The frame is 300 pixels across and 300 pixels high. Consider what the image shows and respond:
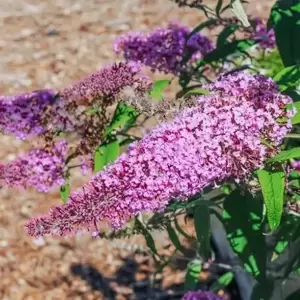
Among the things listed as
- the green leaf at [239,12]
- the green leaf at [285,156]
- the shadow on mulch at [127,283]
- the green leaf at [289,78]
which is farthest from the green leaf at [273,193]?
the shadow on mulch at [127,283]

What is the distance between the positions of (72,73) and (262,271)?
289cm

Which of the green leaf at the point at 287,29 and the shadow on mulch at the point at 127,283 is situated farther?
the shadow on mulch at the point at 127,283

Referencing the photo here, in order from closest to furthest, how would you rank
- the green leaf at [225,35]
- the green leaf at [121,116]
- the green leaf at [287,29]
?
the green leaf at [121,116], the green leaf at [287,29], the green leaf at [225,35]

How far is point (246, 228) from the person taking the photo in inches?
79.4

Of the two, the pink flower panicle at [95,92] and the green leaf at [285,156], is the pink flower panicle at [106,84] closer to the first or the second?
the pink flower panicle at [95,92]

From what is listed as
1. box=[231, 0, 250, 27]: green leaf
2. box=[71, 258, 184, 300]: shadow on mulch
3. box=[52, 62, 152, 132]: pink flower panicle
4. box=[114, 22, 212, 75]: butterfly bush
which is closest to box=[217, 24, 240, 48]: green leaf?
box=[114, 22, 212, 75]: butterfly bush

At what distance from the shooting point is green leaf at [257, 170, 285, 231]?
1.44 m

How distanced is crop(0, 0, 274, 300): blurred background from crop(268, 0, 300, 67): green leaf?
1.24 metres

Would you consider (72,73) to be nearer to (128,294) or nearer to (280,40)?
(128,294)

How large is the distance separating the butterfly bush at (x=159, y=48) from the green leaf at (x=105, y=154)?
0.98 ft

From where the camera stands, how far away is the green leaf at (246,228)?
6.55ft

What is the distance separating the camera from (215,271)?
304cm

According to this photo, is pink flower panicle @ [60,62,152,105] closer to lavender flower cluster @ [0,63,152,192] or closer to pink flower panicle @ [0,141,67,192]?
lavender flower cluster @ [0,63,152,192]

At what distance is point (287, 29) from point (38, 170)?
0.76 metres
